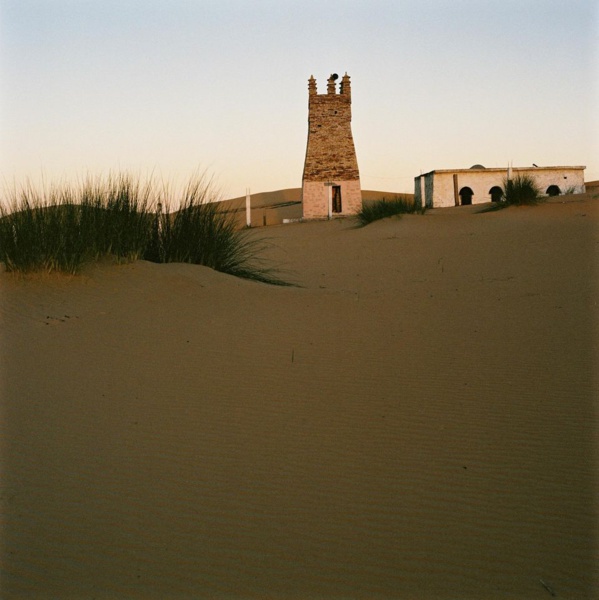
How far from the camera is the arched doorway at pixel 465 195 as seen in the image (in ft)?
94.7

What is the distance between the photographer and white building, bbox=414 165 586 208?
28125 mm

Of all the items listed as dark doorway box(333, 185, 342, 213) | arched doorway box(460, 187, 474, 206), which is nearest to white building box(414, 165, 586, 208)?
arched doorway box(460, 187, 474, 206)

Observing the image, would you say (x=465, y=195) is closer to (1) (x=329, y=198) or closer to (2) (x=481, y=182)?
(2) (x=481, y=182)

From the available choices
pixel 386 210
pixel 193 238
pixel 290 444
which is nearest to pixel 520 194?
pixel 386 210

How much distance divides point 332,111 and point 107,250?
65.5ft

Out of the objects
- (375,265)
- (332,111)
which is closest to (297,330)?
(375,265)

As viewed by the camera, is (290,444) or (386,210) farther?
(386,210)

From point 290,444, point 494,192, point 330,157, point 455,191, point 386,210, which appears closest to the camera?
point 290,444

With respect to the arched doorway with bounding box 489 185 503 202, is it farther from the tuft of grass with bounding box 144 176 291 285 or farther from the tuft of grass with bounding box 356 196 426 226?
the tuft of grass with bounding box 144 176 291 285

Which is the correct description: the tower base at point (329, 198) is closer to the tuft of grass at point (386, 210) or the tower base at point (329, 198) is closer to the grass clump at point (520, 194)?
the tuft of grass at point (386, 210)

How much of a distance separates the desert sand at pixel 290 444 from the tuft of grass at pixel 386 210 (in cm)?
1083

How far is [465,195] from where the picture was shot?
95.2 feet

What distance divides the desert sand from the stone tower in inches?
785

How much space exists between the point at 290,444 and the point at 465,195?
1071 inches
